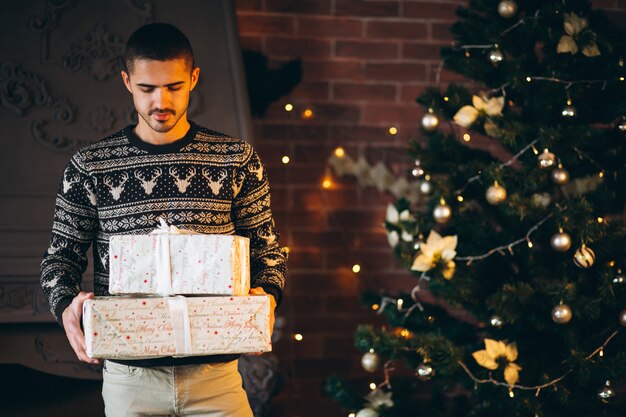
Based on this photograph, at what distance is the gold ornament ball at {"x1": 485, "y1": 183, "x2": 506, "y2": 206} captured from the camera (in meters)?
2.21

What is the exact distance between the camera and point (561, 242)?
2135 mm

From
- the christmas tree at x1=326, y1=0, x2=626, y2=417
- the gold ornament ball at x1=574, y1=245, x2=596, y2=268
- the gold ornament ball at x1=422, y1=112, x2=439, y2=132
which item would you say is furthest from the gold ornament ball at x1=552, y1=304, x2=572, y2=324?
the gold ornament ball at x1=422, y1=112, x2=439, y2=132

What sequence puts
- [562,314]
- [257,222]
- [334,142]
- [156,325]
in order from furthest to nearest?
[334,142] → [562,314] → [257,222] → [156,325]

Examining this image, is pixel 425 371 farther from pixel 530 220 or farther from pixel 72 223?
pixel 72 223

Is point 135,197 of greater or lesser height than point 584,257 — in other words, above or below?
above

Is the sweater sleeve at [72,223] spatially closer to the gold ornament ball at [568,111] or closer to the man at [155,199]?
the man at [155,199]

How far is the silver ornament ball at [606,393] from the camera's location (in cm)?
216

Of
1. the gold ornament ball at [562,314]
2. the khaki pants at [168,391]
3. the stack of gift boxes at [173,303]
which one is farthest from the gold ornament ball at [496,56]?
the khaki pants at [168,391]

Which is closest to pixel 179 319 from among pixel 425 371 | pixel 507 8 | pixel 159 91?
pixel 159 91

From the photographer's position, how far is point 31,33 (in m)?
2.54

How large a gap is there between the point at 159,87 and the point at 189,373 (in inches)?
23.4

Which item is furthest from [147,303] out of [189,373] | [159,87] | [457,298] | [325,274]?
[325,274]

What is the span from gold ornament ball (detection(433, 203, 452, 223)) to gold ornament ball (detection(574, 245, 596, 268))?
0.38 m

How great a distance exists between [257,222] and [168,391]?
419 mm
